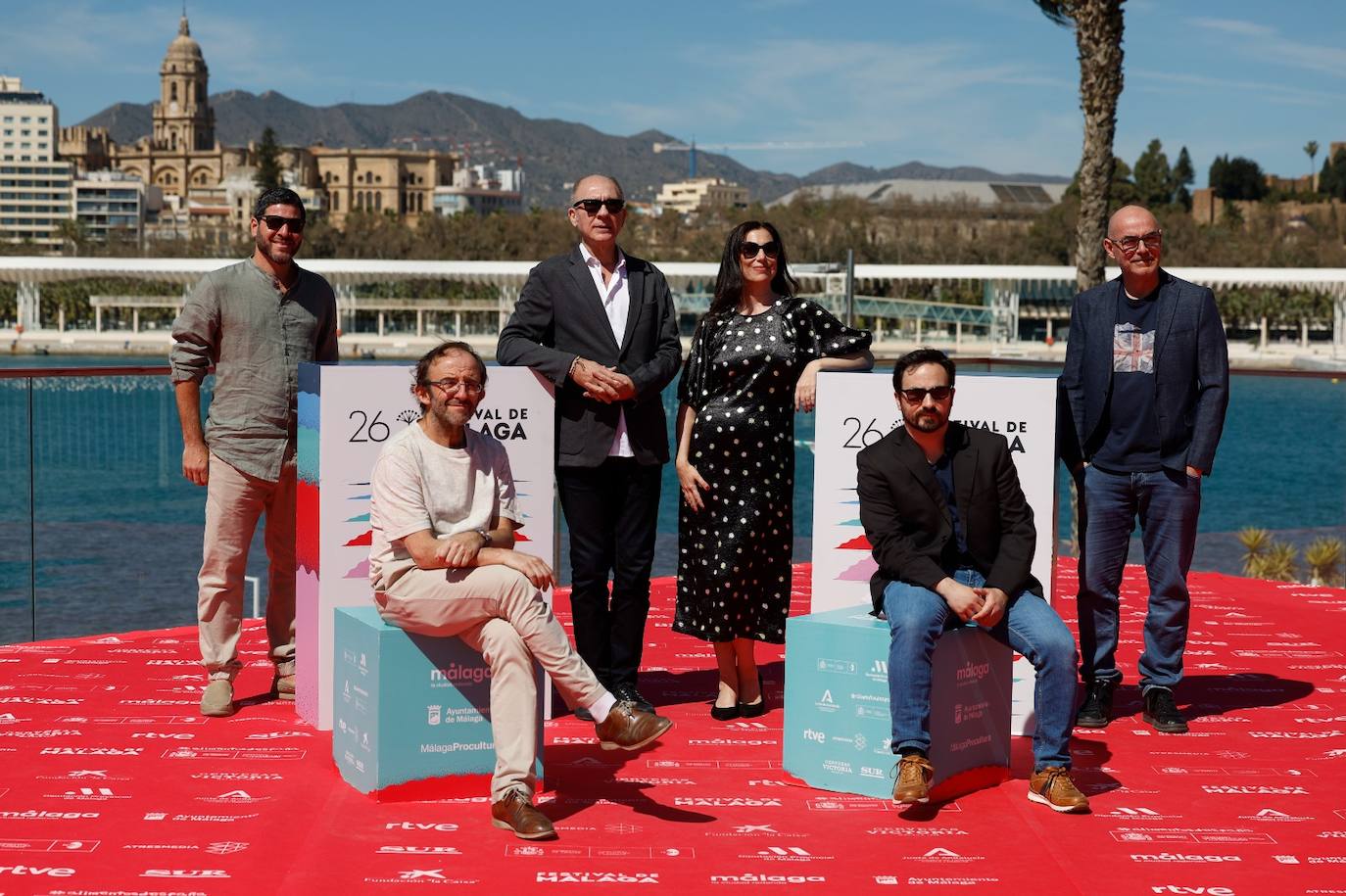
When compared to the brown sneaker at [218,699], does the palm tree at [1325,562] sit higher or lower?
lower

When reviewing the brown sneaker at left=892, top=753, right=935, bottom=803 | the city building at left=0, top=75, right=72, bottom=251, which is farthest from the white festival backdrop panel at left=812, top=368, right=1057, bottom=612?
the city building at left=0, top=75, right=72, bottom=251

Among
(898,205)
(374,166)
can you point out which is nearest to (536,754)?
(898,205)

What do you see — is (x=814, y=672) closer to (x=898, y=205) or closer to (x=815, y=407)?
(x=815, y=407)

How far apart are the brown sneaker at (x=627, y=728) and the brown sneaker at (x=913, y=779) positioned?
58cm

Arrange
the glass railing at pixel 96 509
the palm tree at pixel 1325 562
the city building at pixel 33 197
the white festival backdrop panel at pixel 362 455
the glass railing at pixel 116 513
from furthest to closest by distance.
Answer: the city building at pixel 33 197, the palm tree at pixel 1325 562, the glass railing at pixel 96 509, the glass railing at pixel 116 513, the white festival backdrop panel at pixel 362 455

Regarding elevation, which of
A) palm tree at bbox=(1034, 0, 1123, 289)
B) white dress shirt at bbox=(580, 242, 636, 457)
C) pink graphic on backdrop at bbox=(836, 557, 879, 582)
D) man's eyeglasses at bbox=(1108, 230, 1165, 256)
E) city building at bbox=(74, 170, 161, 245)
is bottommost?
pink graphic on backdrop at bbox=(836, 557, 879, 582)

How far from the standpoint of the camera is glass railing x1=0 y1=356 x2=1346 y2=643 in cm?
783

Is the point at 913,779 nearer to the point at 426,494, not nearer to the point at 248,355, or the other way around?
the point at 426,494

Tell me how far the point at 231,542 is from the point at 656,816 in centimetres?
175

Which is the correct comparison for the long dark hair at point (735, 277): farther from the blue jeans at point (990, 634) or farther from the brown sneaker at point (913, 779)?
the brown sneaker at point (913, 779)

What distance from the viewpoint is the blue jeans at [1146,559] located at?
4586mm


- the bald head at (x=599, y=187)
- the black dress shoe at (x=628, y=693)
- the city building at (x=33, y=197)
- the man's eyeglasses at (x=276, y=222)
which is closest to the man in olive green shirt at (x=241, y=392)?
the man's eyeglasses at (x=276, y=222)

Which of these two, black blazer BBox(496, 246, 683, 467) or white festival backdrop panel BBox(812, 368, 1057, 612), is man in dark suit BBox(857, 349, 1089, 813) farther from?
black blazer BBox(496, 246, 683, 467)

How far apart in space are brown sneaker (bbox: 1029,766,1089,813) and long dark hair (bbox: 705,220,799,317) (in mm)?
1596
